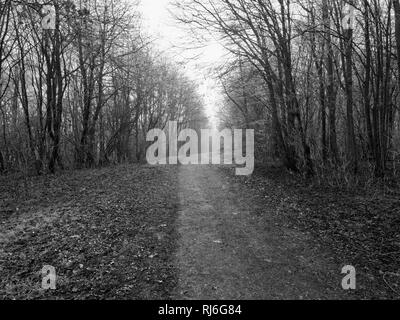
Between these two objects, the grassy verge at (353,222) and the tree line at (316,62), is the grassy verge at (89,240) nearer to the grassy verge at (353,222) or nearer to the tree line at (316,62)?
the grassy verge at (353,222)

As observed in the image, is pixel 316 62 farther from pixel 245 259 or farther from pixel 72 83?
pixel 72 83

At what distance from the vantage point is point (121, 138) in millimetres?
19906

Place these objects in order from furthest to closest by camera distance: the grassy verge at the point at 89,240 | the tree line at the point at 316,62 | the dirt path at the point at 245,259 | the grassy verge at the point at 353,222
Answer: the tree line at the point at 316,62, the grassy verge at the point at 353,222, the grassy verge at the point at 89,240, the dirt path at the point at 245,259

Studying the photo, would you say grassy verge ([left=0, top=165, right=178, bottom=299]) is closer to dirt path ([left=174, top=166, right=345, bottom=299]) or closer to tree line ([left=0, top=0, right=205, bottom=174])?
dirt path ([left=174, top=166, right=345, bottom=299])

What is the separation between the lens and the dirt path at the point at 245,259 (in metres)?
3.79

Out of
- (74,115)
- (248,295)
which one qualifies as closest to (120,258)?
(248,295)

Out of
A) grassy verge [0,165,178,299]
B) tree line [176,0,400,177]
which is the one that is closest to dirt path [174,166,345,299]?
grassy verge [0,165,178,299]
